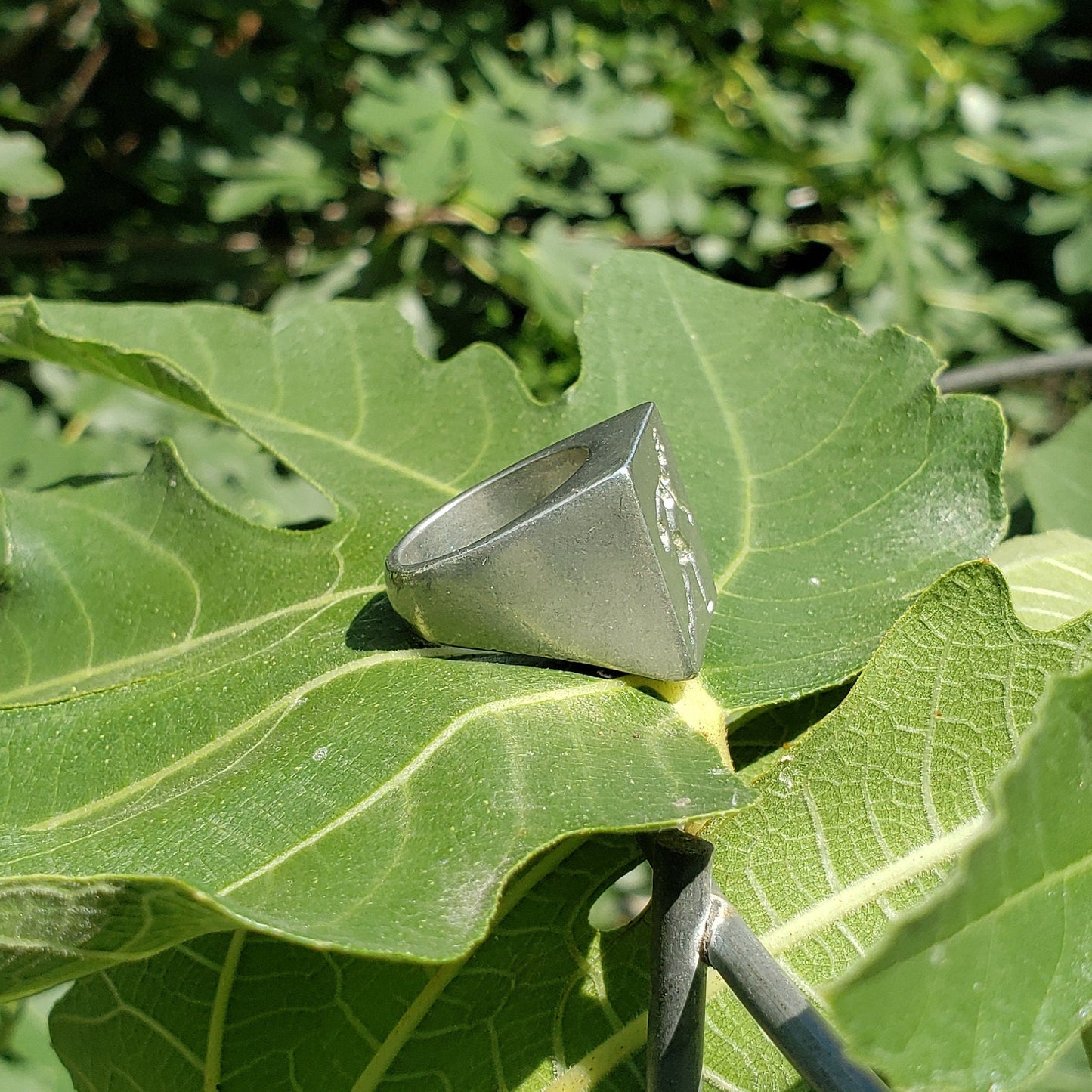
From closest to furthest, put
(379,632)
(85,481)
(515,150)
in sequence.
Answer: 1. (379,632)
2. (85,481)
3. (515,150)

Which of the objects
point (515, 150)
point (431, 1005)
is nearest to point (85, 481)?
point (431, 1005)

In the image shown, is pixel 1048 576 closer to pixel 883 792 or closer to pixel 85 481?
pixel 883 792

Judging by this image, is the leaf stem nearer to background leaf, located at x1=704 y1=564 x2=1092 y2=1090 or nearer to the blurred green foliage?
background leaf, located at x1=704 y1=564 x2=1092 y2=1090

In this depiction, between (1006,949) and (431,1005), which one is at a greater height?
(1006,949)

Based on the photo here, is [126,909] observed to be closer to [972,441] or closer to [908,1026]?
[908,1026]

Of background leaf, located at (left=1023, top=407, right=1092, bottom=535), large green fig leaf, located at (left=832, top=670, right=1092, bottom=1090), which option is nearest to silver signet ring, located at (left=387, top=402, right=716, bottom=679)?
large green fig leaf, located at (left=832, top=670, right=1092, bottom=1090)

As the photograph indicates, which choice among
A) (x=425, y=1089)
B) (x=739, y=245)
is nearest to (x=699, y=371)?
(x=425, y=1089)
